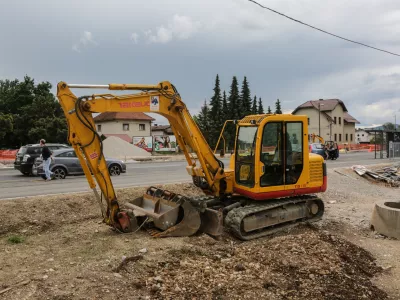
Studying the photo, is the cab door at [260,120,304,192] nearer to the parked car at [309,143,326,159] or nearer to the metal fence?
the parked car at [309,143,326,159]

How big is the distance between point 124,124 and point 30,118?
1436 cm

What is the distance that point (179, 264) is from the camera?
632 centimetres

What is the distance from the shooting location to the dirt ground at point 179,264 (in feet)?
17.5

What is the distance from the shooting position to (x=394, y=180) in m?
19.9

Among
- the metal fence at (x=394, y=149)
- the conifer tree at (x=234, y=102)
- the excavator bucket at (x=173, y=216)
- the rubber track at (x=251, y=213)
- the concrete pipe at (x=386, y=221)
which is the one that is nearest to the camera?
the excavator bucket at (x=173, y=216)

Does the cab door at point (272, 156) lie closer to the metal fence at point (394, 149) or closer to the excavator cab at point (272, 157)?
the excavator cab at point (272, 157)

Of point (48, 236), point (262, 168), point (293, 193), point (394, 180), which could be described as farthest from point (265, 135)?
point (394, 180)

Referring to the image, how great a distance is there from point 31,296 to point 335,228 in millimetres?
7254

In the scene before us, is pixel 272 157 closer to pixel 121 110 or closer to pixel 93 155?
pixel 121 110

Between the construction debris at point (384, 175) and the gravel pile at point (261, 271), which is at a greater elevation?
the construction debris at point (384, 175)

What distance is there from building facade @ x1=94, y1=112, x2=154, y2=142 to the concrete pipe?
48.2 metres

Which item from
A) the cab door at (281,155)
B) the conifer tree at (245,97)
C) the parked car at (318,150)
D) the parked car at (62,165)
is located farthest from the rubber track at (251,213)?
the conifer tree at (245,97)

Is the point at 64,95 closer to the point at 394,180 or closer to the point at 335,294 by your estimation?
the point at 335,294

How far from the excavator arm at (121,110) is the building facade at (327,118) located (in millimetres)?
63184
